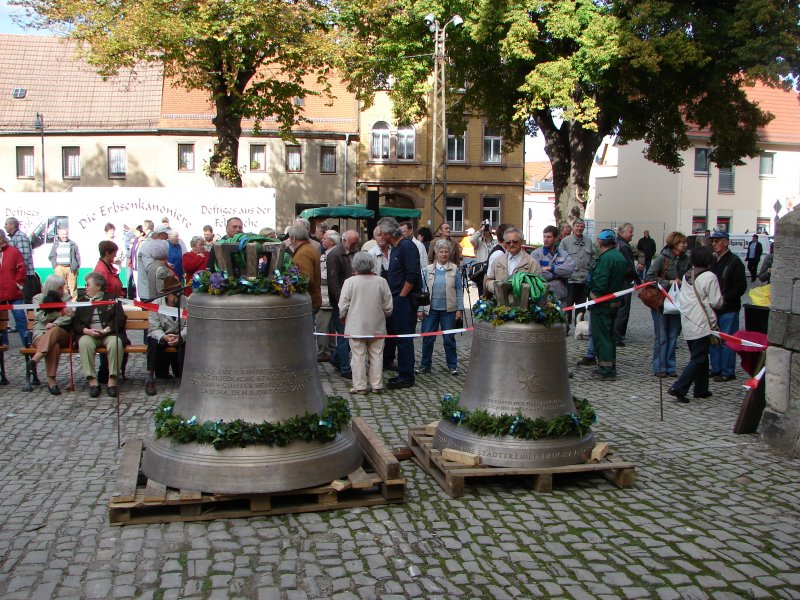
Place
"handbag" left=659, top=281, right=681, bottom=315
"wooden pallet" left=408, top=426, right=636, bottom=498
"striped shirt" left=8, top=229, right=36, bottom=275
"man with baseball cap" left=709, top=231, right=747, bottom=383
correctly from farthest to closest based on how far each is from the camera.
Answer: "striped shirt" left=8, top=229, right=36, bottom=275
"man with baseball cap" left=709, top=231, right=747, bottom=383
"handbag" left=659, top=281, right=681, bottom=315
"wooden pallet" left=408, top=426, right=636, bottom=498

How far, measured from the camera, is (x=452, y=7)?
2619 cm

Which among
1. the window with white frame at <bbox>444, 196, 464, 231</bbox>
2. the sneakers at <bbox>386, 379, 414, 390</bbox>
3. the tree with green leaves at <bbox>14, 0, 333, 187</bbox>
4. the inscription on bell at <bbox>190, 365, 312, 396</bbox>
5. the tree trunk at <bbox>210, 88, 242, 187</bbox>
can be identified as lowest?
the sneakers at <bbox>386, 379, 414, 390</bbox>

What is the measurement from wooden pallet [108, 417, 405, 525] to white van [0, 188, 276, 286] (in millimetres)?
12614

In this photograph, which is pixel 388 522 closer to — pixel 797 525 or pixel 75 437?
pixel 797 525

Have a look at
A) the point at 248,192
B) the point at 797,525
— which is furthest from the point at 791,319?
the point at 248,192

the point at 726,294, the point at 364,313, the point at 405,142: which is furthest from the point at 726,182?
the point at 364,313

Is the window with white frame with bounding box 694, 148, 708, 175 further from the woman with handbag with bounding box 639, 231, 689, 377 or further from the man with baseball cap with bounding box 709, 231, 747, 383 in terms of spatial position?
the man with baseball cap with bounding box 709, 231, 747, 383

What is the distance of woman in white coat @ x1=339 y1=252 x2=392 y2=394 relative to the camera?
31.9 ft

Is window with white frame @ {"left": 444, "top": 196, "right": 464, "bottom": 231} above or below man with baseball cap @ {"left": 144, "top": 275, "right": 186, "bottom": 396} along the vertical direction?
above

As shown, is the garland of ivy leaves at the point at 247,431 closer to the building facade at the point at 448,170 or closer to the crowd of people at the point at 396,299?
the crowd of people at the point at 396,299

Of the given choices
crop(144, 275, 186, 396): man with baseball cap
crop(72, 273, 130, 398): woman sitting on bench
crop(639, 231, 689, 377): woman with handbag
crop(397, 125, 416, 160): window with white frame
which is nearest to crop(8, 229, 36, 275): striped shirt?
crop(72, 273, 130, 398): woman sitting on bench

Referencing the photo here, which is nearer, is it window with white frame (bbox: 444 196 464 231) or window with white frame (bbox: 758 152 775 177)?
window with white frame (bbox: 444 196 464 231)

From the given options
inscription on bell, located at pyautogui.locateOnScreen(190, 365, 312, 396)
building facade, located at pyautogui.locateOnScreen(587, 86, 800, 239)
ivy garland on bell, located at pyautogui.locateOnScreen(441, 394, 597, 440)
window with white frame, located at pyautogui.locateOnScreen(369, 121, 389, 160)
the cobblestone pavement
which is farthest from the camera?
building facade, located at pyautogui.locateOnScreen(587, 86, 800, 239)

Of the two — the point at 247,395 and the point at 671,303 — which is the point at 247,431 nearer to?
the point at 247,395
